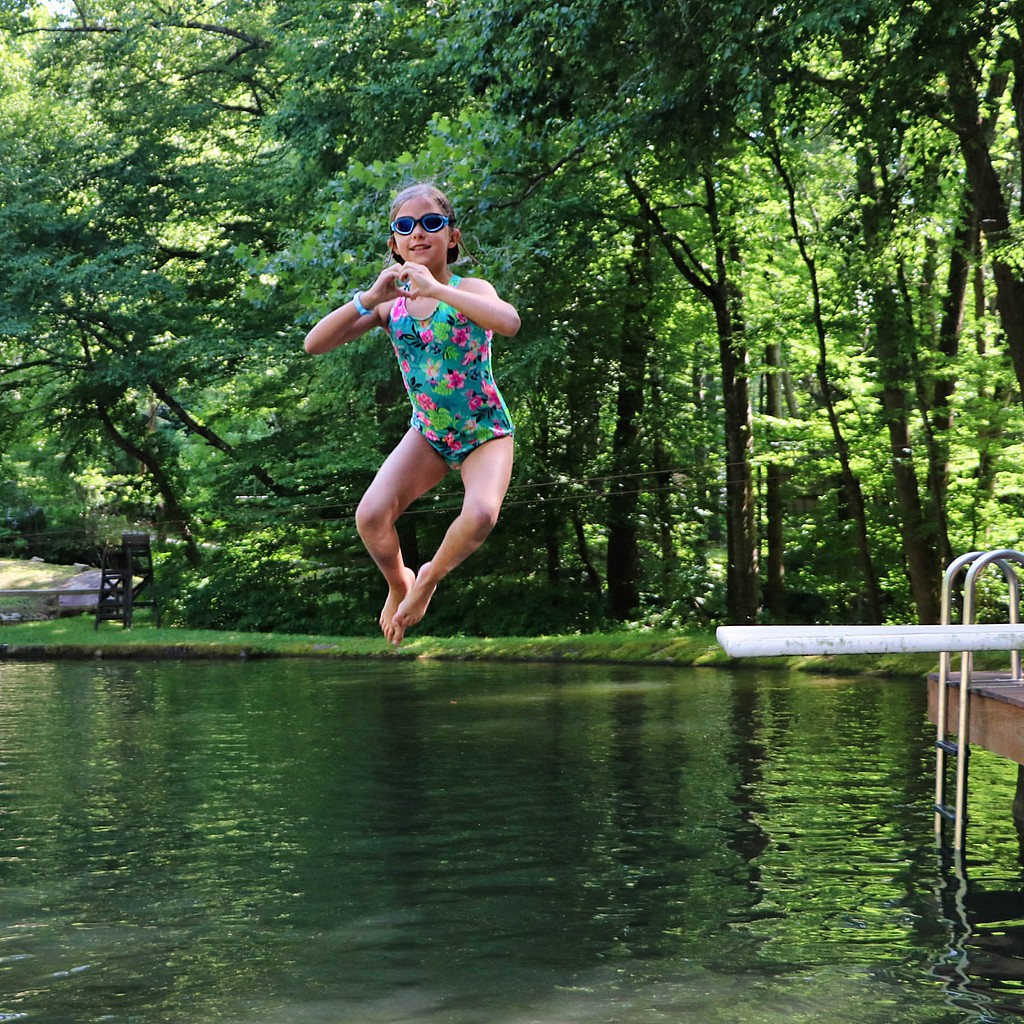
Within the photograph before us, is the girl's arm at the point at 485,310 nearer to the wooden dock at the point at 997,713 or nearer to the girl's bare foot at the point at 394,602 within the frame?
the girl's bare foot at the point at 394,602

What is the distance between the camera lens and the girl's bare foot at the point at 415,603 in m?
4.41

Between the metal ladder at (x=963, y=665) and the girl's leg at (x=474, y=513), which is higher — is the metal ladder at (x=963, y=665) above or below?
below

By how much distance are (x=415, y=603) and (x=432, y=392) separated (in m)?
0.65

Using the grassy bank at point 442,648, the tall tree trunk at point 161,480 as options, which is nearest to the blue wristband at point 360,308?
the grassy bank at point 442,648

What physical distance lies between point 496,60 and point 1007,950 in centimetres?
912

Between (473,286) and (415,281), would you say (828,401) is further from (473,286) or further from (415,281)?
(415,281)

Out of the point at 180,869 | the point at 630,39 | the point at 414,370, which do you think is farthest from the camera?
the point at 630,39

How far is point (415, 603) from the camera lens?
448 cm

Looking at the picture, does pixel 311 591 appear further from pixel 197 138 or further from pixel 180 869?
pixel 180 869

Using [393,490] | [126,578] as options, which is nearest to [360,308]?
[393,490]

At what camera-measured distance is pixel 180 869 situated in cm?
1064

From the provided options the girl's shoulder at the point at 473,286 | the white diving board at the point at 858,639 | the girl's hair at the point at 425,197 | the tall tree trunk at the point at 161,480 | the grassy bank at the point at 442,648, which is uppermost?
the tall tree trunk at the point at 161,480

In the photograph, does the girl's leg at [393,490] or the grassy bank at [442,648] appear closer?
the girl's leg at [393,490]

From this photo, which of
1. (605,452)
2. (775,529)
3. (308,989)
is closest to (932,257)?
(775,529)
